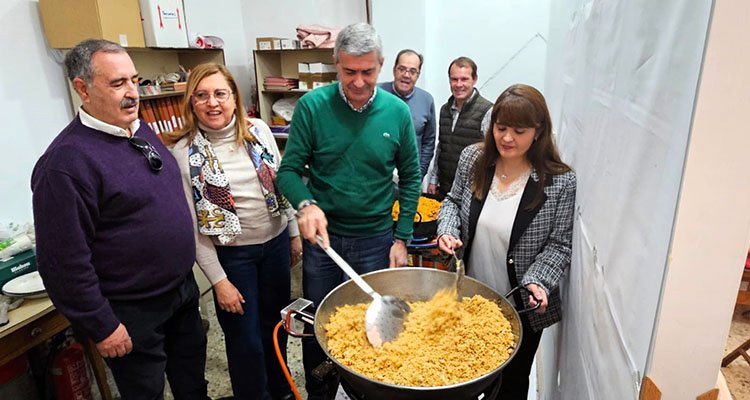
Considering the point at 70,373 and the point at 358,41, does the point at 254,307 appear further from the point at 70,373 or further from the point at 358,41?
the point at 358,41

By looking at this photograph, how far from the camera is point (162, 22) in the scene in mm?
2791

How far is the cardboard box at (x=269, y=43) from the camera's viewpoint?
3.84 meters

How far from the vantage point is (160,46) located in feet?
9.18

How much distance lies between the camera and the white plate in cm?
187

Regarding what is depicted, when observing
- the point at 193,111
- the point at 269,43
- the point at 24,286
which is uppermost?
the point at 269,43

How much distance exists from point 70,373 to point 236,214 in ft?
4.19

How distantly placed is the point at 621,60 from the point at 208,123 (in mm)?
1387

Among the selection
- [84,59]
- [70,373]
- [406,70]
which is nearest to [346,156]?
[84,59]

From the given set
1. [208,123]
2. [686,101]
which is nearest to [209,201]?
[208,123]

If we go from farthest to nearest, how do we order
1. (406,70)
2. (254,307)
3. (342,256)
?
(406,70)
(254,307)
(342,256)

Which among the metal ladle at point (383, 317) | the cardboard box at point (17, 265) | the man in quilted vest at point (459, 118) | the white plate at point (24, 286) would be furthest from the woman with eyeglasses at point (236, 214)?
the man in quilted vest at point (459, 118)

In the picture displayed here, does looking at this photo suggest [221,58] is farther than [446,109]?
Yes

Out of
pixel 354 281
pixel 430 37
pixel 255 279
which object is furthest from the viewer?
pixel 430 37

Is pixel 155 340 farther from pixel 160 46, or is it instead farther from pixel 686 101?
pixel 160 46
